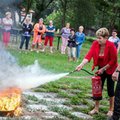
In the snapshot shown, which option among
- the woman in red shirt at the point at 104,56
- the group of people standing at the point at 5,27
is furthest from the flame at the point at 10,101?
the group of people standing at the point at 5,27

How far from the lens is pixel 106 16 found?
4388cm

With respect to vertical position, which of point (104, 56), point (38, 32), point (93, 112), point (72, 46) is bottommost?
point (93, 112)

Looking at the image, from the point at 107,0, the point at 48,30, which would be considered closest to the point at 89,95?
the point at 48,30

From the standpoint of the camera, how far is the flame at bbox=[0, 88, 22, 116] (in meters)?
6.62

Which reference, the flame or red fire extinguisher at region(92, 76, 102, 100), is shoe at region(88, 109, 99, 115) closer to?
red fire extinguisher at region(92, 76, 102, 100)

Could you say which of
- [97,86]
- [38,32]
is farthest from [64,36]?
[97,86]

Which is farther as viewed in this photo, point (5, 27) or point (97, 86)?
point (5, 27)

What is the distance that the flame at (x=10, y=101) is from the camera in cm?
662

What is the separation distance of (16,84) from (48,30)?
1317 centimetres

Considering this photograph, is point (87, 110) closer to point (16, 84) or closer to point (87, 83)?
point (16, 84)

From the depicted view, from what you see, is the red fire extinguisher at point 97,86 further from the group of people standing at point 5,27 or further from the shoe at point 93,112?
the group of people standing at point 5,27

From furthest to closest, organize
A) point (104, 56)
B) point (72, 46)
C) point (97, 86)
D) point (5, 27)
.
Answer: point (5, 27) < point (72, 46) < point (97, 86) < point (104, 56)

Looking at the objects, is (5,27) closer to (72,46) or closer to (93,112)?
(72,46)

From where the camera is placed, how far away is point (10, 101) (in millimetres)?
6660
